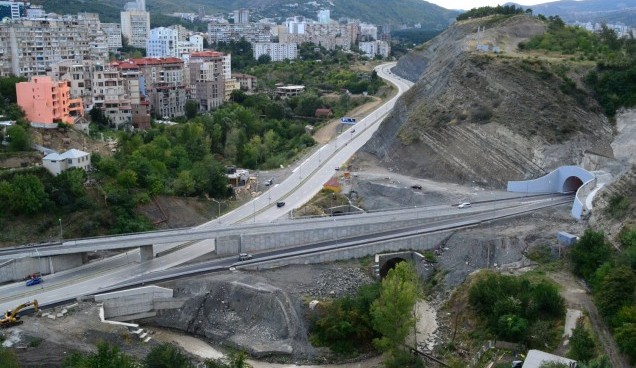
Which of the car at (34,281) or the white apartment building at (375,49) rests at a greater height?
the white apartment building at (375,49)

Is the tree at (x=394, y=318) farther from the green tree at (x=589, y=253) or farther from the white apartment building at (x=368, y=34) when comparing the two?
the white apartment building at (x=368, y=34)

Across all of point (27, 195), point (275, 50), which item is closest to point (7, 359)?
point (27, 195)

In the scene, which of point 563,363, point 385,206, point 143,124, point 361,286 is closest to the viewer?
point 563,363

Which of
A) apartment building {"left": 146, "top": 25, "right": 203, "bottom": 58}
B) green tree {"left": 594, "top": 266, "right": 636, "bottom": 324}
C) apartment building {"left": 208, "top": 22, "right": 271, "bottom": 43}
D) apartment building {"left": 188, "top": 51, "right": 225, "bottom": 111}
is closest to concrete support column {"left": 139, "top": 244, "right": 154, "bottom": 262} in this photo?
green tree {"left": 594, "top": 266, "right": 636, "bottom": 324}

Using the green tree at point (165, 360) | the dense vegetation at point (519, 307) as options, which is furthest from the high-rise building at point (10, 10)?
the dense vegetation at point (519, 307)

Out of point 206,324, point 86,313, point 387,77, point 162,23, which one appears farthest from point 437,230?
point 162,23

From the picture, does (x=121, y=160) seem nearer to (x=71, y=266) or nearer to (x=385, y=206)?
(x=71, y=266)
